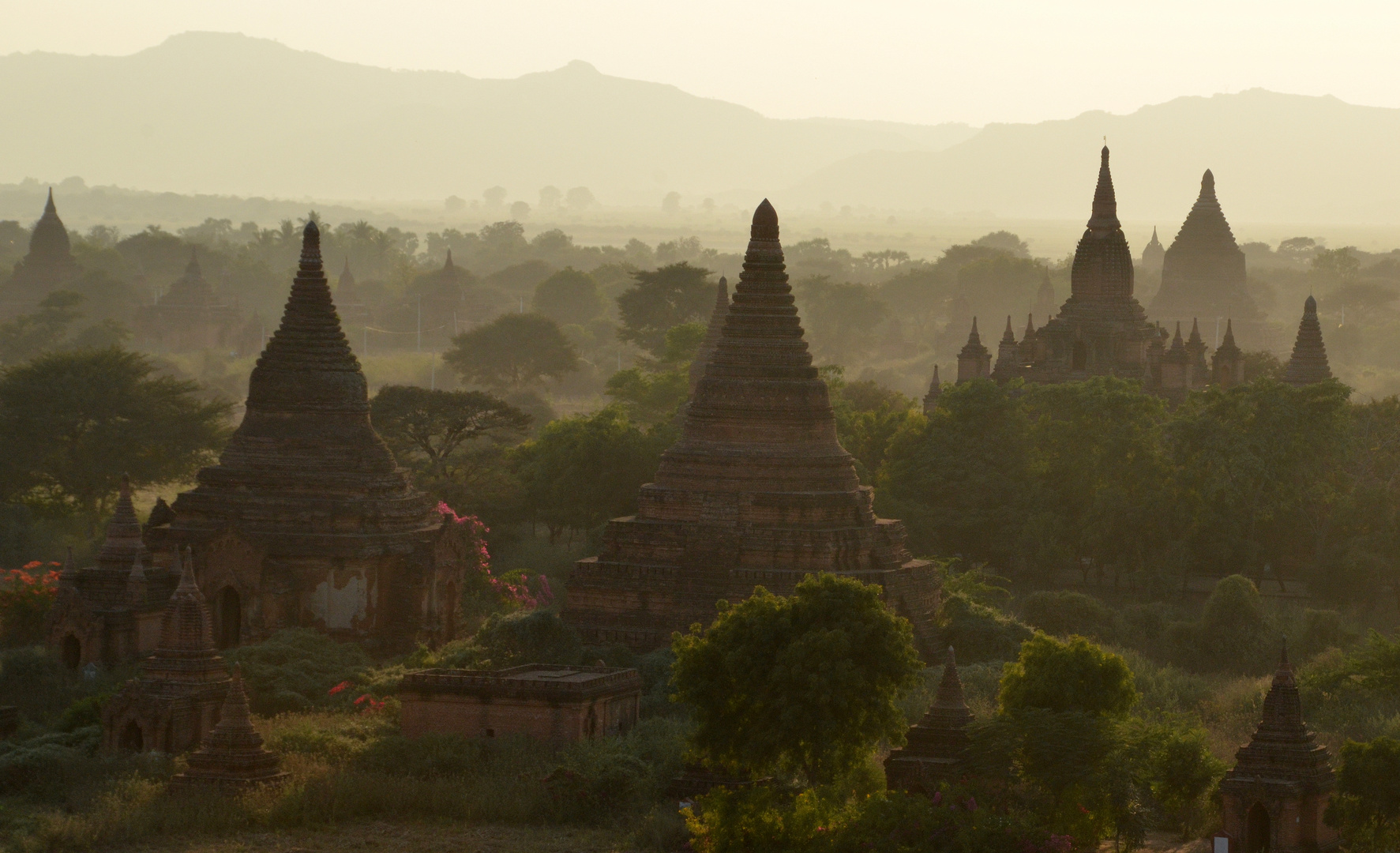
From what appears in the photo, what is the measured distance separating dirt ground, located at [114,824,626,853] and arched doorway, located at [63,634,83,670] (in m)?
9.93

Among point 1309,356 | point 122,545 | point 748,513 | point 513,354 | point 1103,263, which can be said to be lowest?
point 513,354

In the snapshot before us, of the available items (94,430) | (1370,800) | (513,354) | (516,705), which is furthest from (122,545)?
(513,354)

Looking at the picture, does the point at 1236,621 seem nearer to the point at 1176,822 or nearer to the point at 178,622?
the point at 1176,822

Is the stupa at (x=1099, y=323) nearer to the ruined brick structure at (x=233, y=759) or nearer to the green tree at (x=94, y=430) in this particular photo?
the green tree at (x=94, y=430)

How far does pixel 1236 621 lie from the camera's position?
39.5m

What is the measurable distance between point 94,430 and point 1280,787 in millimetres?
34562

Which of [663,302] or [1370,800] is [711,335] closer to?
[1370,800]

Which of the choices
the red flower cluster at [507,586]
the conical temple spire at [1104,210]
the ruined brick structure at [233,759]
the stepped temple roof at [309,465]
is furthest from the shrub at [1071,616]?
the conical temple spire at [1104,210]

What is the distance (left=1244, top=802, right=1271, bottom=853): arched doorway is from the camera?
1027 inches

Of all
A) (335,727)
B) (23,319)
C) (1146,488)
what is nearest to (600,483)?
(1146,488)

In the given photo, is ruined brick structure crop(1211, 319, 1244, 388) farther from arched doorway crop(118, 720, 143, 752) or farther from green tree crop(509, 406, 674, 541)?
arched doorway crop(118, 720, 143, 752)

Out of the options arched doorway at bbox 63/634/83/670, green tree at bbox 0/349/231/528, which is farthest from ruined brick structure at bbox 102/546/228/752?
green tree at bbox 0/349/231/528

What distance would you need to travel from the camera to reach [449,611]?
128 ft

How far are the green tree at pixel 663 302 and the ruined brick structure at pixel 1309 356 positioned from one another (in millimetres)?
31776
